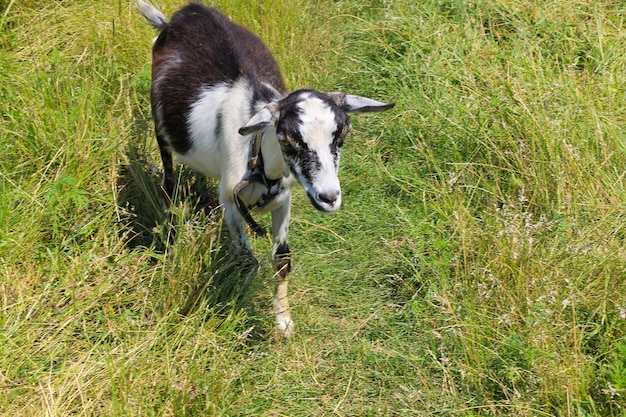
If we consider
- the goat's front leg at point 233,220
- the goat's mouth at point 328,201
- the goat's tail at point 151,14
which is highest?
the goat's tail at point 151,14

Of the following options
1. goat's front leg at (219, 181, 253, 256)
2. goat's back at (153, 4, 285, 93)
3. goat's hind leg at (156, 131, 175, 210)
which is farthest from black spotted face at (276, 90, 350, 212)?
goat's hind leg at (156, 131, 175, 210)

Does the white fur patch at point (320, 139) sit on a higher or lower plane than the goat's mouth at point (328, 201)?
higher

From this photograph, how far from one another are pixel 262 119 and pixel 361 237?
145 cm

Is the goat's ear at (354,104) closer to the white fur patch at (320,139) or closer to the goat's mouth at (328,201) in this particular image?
the white fur patch at (320,139)

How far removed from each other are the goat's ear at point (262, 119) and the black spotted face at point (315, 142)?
0.05 metres

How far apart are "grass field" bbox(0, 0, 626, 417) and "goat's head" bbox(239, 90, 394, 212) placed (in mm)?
592

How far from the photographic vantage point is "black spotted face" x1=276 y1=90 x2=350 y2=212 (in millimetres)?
3312

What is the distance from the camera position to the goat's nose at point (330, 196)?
3.27m

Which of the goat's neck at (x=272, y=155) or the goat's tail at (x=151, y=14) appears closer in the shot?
the goat's neck at (x=272, y=155)

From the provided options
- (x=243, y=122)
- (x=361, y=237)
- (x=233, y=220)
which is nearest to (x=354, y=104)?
(x=243, y=122)

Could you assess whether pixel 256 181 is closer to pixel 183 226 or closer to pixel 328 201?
pixel 183 226

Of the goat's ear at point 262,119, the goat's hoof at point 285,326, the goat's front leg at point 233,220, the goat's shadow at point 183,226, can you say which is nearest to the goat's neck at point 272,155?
the goat's ear at point 262,119

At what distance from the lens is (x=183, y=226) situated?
365cm

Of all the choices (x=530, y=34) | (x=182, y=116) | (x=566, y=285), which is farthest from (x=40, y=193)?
(x=530, y=34)
